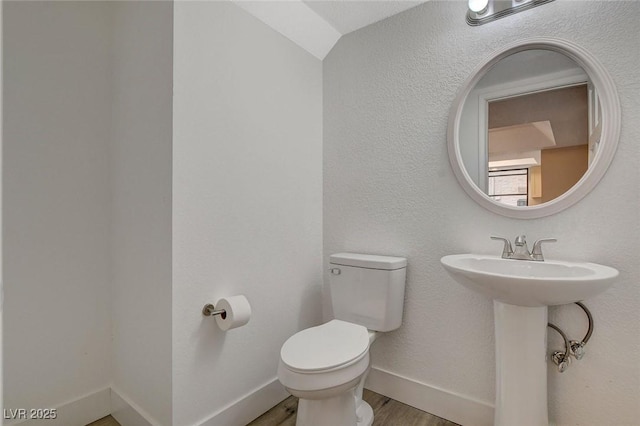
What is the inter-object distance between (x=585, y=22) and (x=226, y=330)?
2043 mm

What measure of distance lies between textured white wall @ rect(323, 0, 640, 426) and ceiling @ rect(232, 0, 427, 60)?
64 millimetres

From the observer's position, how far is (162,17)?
153 centimetres

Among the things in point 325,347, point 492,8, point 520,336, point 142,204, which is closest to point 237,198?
point 142,204

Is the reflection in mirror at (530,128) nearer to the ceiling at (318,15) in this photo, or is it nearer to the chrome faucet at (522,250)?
the chrome faucet at (522,250)

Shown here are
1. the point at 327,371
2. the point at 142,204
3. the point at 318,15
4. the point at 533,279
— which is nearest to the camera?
the point at 533,279

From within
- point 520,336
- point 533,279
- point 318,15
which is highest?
point 318,15

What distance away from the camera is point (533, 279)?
1199 mm

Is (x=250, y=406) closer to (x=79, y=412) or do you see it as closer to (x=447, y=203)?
(x=79, y=412)

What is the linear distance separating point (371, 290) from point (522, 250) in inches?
28.5

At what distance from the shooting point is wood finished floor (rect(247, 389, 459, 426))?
1741 millimetres

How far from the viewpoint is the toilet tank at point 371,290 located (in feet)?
5.95

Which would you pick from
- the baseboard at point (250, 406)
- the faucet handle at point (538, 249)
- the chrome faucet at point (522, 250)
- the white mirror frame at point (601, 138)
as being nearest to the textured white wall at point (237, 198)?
the baseboard at point (250, 406)

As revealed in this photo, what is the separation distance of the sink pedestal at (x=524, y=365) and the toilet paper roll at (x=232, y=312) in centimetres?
110

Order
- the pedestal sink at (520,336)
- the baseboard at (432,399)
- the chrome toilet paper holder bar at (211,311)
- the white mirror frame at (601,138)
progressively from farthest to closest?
the baseboard at (432,399) → the chrome toilet paper holder bar at (211,311) → the white mirror frame at (601,138) → the pedestal sink at (520,336)
